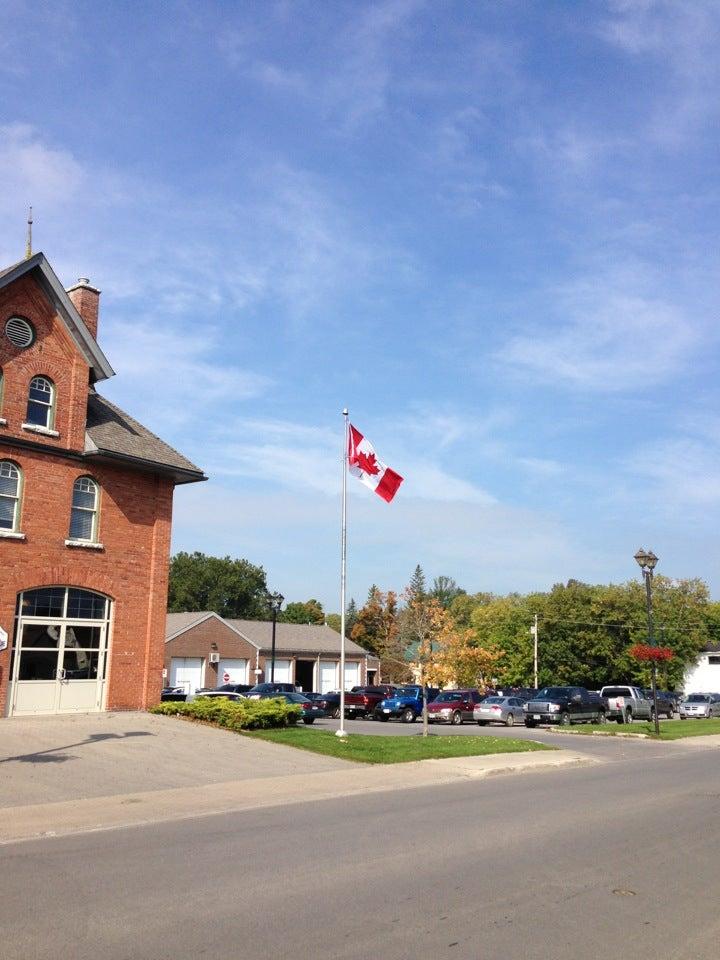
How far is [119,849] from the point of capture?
1020 cm

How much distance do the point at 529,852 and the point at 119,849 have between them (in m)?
4.69

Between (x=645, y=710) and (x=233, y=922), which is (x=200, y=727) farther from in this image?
(x=645, y=710)

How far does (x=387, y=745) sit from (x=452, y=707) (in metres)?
16.3

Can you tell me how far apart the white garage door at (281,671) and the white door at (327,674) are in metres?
3.31

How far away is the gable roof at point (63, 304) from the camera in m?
23.6

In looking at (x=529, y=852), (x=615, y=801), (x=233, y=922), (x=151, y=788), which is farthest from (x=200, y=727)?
(x=233, y=922)

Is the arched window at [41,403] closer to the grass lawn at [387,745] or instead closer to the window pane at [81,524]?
the window pane at [81,524]

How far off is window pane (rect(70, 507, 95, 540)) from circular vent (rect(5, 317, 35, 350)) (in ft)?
15.4

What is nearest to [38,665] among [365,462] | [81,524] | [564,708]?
[81,524]

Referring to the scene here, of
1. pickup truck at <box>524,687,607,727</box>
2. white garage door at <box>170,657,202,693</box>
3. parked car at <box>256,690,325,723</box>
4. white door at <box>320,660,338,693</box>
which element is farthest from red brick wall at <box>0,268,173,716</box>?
white door at <box>320,660,338,693</box>

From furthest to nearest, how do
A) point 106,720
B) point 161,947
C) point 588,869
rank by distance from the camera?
point 106,720
point 588,869
point 161,947

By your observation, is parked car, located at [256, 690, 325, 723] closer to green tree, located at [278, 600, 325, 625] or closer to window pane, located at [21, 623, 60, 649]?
window pane, located at [21, 623, 60, 649]

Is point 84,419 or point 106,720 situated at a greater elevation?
point 84,419

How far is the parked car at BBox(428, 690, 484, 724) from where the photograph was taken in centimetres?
3853
